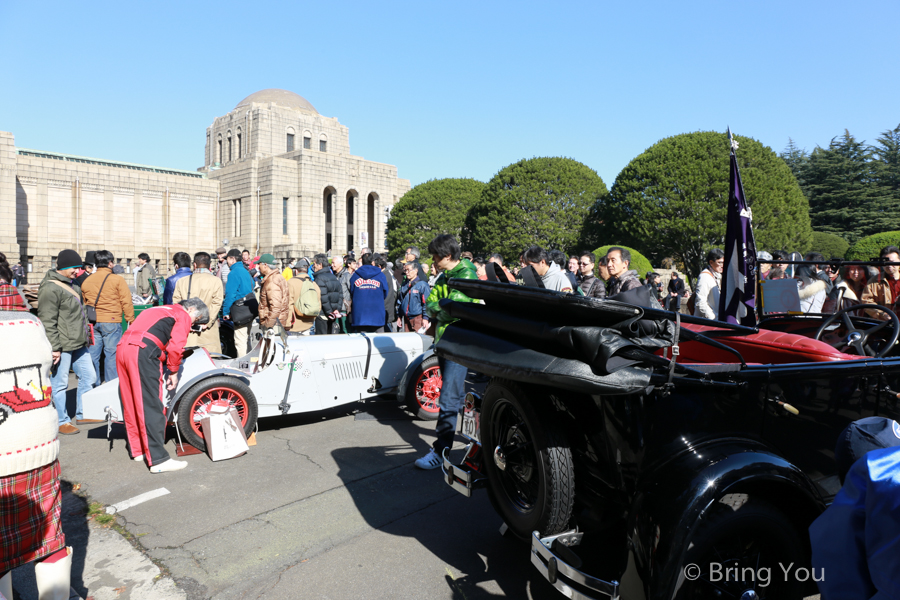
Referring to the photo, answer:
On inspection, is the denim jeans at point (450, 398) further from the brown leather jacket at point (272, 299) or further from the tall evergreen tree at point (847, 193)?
the tall evergreen tree at point (847, 193)

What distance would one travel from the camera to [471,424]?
327 cm

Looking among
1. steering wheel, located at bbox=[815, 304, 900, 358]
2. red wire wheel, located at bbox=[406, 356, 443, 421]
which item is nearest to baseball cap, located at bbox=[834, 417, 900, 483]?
steering wheel, located at bbox=[815, 304, 900, 358]

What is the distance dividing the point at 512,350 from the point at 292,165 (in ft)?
169

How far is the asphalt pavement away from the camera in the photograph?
309 centimetres

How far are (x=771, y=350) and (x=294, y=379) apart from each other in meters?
4.37

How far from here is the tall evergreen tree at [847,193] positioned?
34.0 meters

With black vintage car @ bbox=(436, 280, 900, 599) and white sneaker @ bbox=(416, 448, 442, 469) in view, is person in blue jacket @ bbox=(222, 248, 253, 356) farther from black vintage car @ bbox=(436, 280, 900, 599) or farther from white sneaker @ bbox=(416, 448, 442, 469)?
black vintage car @ bbox=(436, 280, 900, 599)

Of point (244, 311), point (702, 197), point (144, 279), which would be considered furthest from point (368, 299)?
point (702, 197)

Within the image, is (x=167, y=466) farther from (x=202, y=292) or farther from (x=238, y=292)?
(x=238, y=292)

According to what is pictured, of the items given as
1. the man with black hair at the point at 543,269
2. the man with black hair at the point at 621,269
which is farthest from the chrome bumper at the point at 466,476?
the man with black hair at the point at 543,269

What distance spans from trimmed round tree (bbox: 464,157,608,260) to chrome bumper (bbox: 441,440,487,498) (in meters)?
28.7

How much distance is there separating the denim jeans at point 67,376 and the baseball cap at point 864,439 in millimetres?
6678

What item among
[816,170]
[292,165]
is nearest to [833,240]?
[816,170]

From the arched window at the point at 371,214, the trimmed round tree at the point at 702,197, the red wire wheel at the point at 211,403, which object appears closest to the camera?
the red wire wheel at the point at 211,403
